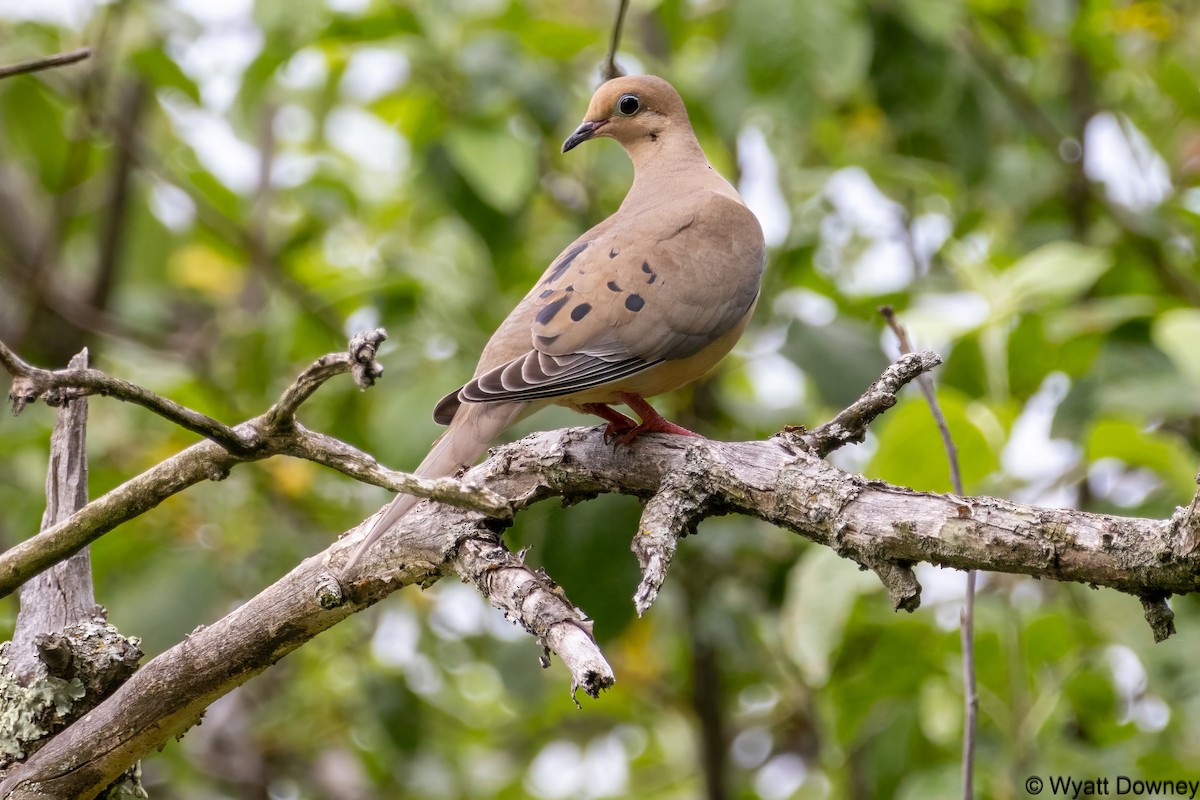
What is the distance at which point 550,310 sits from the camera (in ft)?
9.97

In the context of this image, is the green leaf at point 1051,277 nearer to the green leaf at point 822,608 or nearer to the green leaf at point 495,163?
the green leaf at point 822,608

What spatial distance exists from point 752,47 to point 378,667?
108 inches

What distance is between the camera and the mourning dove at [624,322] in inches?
107

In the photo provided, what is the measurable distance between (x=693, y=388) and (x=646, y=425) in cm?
179

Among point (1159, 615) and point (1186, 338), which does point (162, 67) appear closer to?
point (1186, 338)

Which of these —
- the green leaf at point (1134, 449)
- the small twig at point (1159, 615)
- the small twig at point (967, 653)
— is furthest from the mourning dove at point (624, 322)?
the small twig at point (1159, 615)

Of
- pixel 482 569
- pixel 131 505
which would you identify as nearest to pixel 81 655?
pixel 131 505

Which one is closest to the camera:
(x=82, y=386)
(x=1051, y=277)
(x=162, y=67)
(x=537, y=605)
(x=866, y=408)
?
(x=82, y=386)

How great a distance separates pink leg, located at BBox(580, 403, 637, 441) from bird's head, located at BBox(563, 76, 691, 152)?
104 centimetres

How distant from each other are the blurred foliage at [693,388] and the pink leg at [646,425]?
632 millimetres

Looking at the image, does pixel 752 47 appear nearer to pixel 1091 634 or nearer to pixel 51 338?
pixel 1091 634

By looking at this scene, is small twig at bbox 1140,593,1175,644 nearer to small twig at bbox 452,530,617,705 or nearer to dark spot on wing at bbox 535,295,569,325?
small twig at bbox 452,530,617,705

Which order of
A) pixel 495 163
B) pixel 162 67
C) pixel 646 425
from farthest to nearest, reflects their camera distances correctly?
pixel 162 67, pixel 495 163, pixel 646 425

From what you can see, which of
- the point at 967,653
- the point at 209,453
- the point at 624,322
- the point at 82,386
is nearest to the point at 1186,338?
the point at 967,653
